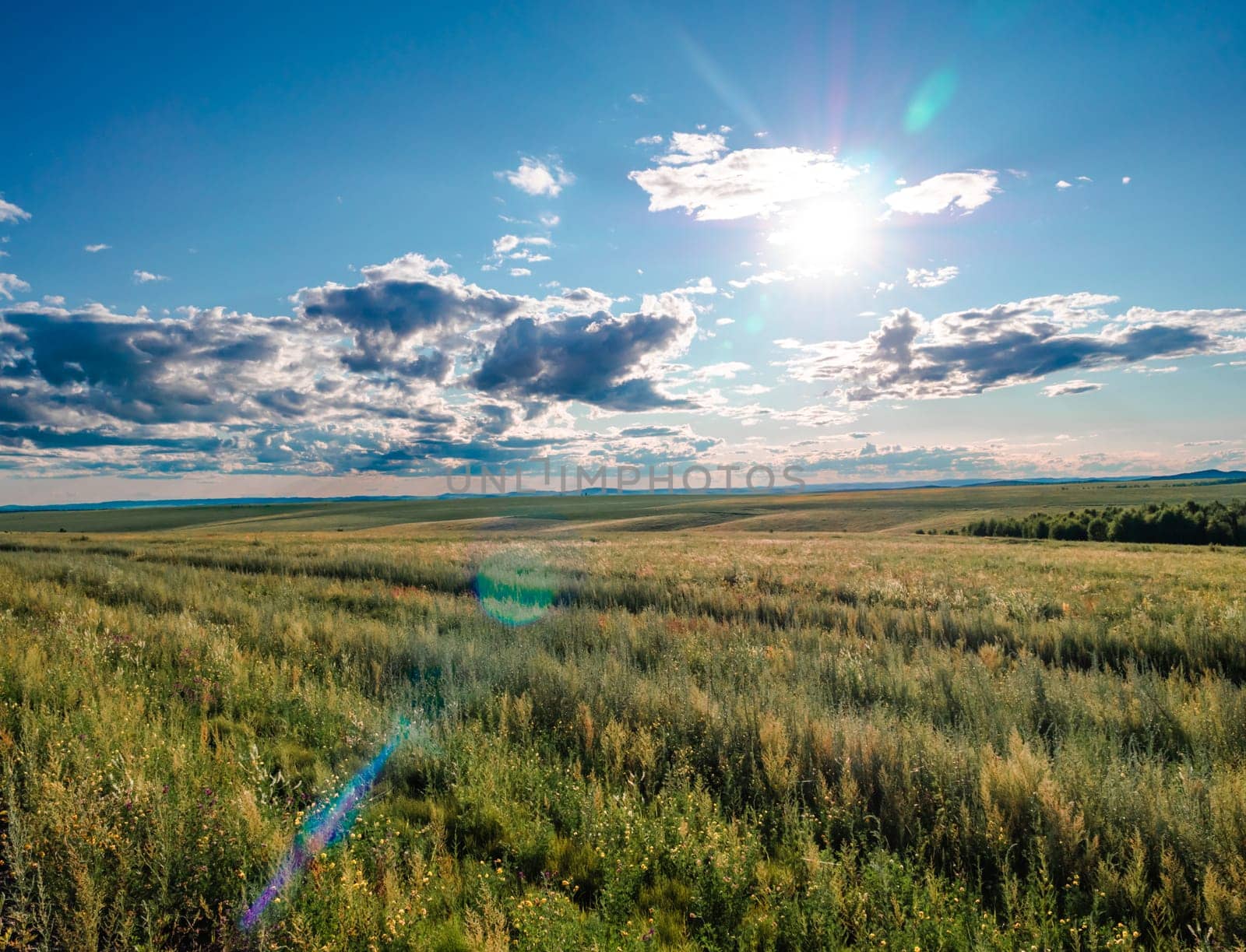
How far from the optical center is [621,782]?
5.30 meters

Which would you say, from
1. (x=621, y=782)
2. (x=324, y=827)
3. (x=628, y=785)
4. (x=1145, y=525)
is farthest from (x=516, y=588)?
(x=1145, y=525)

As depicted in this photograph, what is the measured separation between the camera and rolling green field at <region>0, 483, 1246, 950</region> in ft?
11.3

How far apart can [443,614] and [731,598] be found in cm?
645

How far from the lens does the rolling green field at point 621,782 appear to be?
344cm

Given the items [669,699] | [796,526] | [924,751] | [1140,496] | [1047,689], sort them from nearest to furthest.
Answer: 1. [924,751]
2. [669,699]
3. [1047,689]
4. [796,526]
5. [1140,496]

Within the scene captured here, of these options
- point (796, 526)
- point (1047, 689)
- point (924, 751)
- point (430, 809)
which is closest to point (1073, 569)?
point (1047, 689)

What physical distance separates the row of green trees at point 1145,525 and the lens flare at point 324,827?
61.5m

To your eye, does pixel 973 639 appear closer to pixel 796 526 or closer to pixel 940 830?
pixel 940 830

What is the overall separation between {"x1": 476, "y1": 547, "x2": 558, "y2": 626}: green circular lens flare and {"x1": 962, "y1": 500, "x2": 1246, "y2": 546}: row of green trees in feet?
167

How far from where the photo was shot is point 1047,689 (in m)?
7.26

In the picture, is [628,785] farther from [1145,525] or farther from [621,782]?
[1145,525]

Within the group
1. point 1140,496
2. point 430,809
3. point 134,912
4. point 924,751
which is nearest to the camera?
point 134,912

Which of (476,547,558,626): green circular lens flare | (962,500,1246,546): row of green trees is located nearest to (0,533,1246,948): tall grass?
(476,547,558,626): green circular lens flare

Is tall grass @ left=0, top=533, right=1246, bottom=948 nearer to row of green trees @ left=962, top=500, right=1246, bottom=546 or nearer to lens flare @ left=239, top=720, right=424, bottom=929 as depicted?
lens flare @ left=239, top=720, right=424, bottom=929
